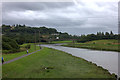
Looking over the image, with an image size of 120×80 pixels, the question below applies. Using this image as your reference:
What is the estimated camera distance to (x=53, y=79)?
643 inches

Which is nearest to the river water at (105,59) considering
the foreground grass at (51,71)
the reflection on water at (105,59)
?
the reflection on water at (105,59)

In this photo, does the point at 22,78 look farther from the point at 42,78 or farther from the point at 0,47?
the point at 0,47

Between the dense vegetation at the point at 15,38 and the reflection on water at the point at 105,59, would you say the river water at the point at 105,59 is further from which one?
the dense vegetation at the point at 15,38

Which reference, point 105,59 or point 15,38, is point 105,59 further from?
point 15,38

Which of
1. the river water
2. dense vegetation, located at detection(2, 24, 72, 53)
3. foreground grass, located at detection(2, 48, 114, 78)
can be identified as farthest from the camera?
dense vegetation, located at detection(2, 24, 72, 53)

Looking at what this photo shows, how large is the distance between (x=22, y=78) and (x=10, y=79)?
1349 mm

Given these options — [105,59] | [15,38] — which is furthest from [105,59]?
[15,38]

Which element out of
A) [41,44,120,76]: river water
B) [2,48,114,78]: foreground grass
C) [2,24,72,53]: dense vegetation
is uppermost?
[2,24,72,53]: dense vegetation

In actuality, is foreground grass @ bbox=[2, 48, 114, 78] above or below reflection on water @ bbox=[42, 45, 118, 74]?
above

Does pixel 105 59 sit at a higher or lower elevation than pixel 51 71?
lower

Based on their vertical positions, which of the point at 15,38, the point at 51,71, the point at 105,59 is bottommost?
the point at 105,59

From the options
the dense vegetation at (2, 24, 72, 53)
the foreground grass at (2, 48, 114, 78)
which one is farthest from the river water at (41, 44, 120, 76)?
the dense vegetation at (2, 24, 72, 53)

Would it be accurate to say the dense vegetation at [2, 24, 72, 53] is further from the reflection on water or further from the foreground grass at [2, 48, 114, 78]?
the reflection on water

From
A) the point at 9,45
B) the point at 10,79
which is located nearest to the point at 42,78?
the point at 10,79
